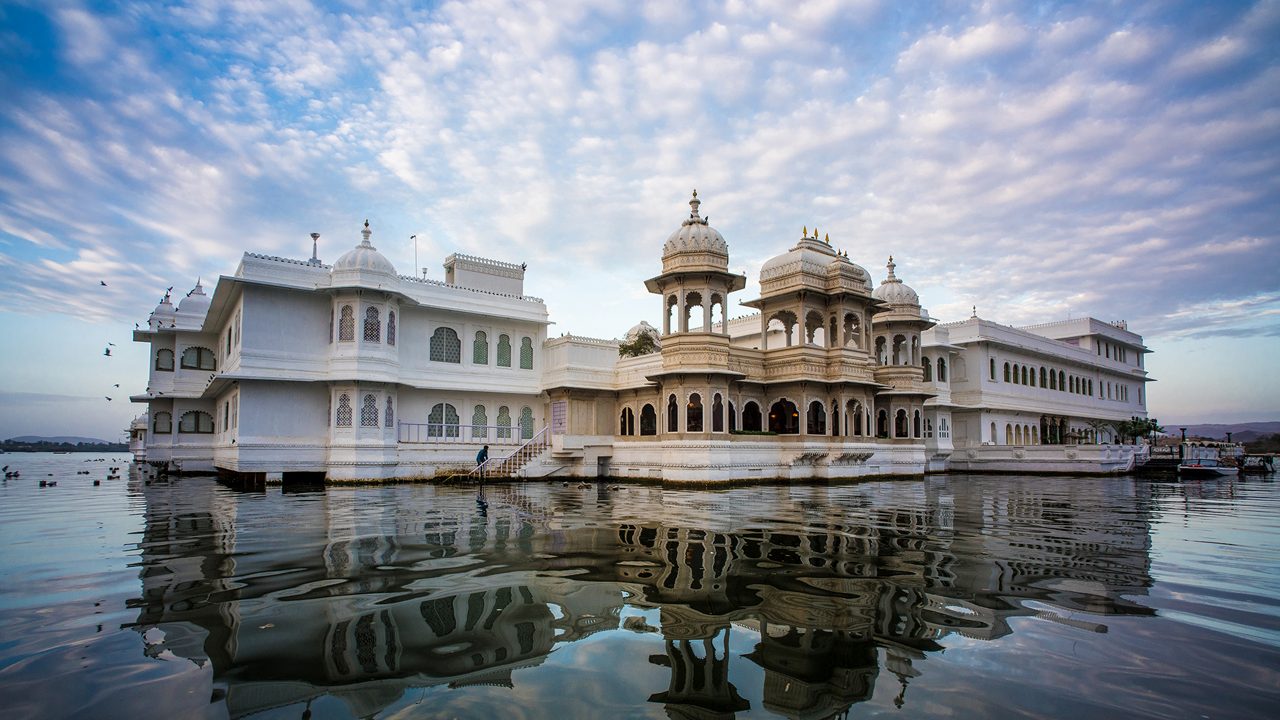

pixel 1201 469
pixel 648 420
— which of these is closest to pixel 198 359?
pixel 648 420

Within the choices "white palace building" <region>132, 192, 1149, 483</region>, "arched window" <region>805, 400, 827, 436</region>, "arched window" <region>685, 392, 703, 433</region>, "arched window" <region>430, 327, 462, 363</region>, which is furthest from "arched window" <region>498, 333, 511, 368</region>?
"arched window" <region>805, 400, 827, 436</region>

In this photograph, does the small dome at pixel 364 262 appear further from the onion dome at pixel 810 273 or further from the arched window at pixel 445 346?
the onion dome at pixel 810 273

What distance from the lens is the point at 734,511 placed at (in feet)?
47.1

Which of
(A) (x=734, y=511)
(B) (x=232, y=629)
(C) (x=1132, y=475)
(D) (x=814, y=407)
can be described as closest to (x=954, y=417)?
(C) (x=1132, y=475)

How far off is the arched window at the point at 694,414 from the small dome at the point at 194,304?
979 inches

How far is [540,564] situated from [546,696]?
3.89 metres

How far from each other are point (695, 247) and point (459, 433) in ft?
38.2

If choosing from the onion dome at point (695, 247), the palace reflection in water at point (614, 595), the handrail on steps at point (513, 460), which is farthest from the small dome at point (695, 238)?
the palace reflection in water at point (614, 595)

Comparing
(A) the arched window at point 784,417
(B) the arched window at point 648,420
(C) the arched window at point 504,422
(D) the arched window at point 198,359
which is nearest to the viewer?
(B) the arched window at point 648,420

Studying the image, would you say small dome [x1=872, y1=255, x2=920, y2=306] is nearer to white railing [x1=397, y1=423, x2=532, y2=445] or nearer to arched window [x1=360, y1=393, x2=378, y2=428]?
white railing [x1=397, y1=423, x2=532, y2=445]

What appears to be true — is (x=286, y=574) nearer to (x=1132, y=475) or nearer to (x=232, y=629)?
(x=232, y=629)

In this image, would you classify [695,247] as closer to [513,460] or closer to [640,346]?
[513,460]

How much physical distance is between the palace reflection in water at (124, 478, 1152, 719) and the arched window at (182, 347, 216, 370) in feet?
75.2

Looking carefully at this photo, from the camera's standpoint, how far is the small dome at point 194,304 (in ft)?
107
